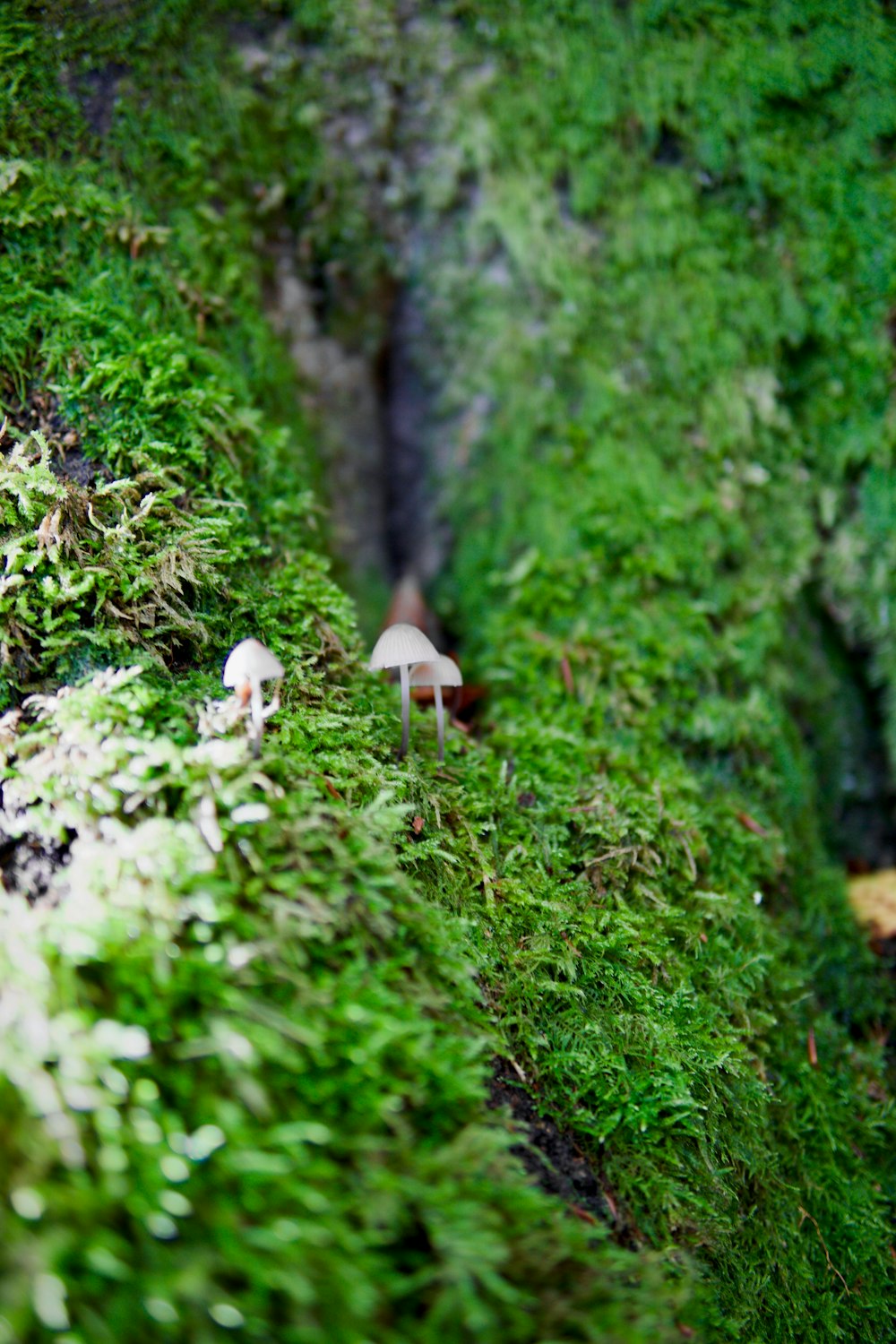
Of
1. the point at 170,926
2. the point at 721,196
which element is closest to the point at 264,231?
the point at 721,196

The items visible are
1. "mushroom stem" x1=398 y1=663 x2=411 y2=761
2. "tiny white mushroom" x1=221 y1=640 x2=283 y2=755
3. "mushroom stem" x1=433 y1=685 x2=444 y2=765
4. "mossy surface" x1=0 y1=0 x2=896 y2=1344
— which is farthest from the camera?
"mushroom stem" x1=433 y1=685 x2=444 y2=765

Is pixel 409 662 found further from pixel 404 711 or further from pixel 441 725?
pixel 441 725

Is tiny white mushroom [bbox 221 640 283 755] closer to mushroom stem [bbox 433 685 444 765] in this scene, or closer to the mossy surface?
the mossy surface

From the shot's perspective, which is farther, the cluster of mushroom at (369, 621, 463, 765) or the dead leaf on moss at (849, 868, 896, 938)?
the dead leaf on moss at (849, 868, 896, 938)

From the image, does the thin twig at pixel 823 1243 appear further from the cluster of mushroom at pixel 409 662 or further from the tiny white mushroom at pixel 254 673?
the tiny white mushroom at pixel 254 673

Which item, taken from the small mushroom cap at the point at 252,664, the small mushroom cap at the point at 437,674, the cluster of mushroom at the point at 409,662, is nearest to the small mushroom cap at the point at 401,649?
the cluster of mushroom at the point at 409,662

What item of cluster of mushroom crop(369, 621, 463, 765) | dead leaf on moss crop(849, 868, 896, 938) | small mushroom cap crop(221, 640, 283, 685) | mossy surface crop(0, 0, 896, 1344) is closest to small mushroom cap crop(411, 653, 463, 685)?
cluster of mushroom crop(369, 621, 463, 765)

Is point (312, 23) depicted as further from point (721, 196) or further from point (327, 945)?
point (327, 945)

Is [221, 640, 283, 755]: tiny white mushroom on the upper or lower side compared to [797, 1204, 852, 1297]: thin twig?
upper
